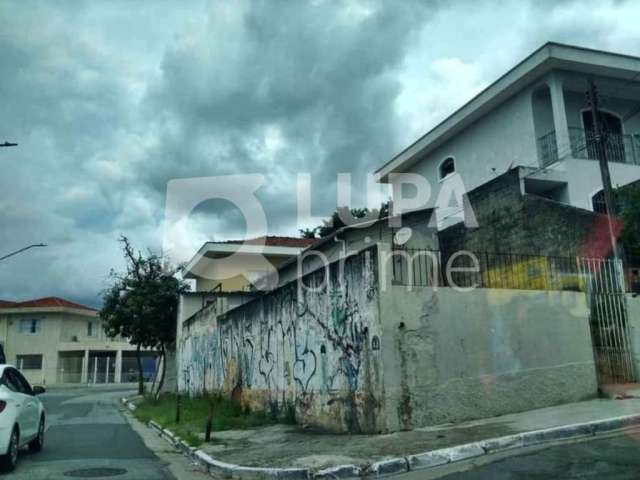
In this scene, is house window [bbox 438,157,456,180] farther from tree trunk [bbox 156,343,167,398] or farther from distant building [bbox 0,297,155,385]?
distant building [bbox 0,297,155,385]

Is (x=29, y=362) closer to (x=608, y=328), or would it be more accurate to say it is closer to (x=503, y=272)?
(x=503, y=272)

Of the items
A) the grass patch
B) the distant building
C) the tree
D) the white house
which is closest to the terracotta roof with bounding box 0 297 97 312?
the distant building

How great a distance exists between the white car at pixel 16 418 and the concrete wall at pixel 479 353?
521cm

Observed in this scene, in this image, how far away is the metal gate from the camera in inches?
443

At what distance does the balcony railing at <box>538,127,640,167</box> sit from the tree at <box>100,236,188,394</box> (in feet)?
62.0

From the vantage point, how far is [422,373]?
9.38 metres

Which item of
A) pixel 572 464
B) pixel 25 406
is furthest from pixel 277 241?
pixel 572 464

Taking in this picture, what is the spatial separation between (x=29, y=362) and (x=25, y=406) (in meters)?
42.0

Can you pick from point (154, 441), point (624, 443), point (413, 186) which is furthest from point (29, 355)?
point (624, 443)

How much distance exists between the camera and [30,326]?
152 feet

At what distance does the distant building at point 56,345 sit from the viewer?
45875 millimetres

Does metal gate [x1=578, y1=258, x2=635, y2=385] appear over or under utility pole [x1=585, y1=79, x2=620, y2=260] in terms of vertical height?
under

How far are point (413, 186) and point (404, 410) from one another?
616 inches

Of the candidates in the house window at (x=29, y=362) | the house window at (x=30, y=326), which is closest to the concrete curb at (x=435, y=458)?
the house window at (x=29, y=362)
